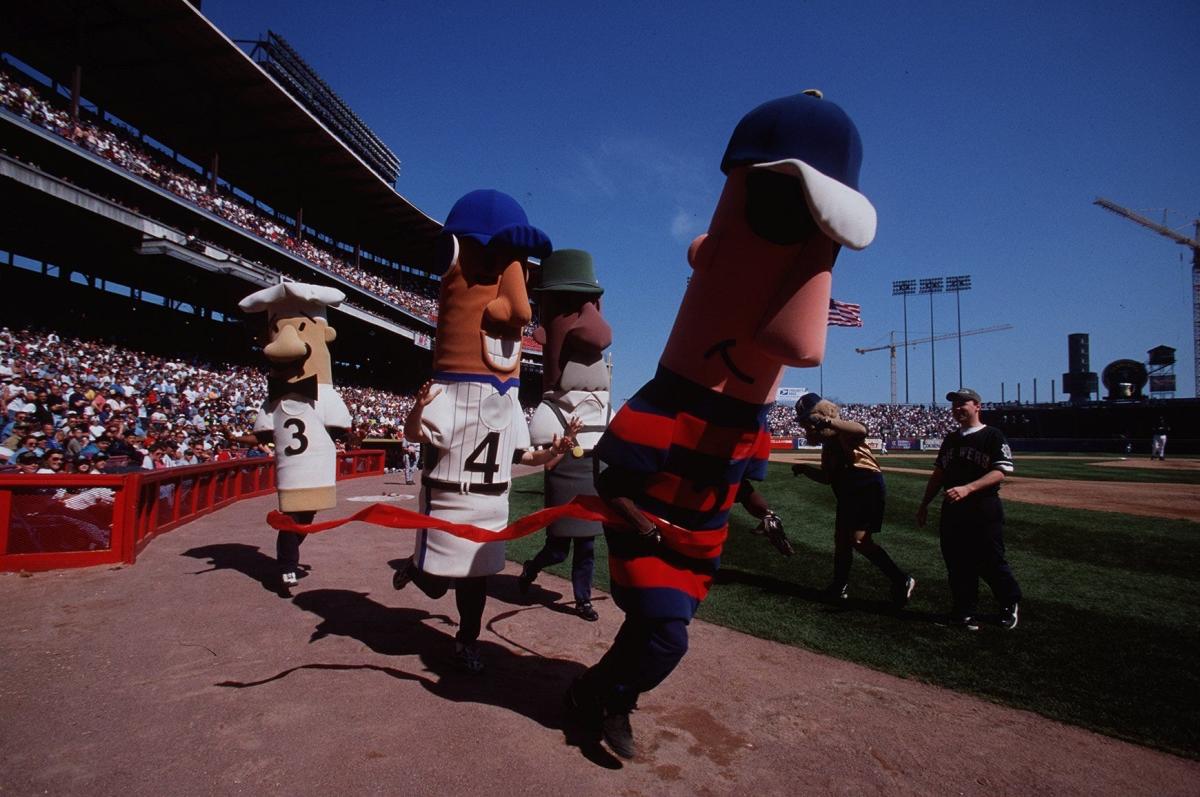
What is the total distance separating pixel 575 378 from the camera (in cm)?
489

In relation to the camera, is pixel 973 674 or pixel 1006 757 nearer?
pixel 1006 757

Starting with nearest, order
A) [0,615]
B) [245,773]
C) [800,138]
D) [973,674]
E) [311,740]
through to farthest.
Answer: [800,138]
[245,773]
[311,740]
[973,674]
[0,615]

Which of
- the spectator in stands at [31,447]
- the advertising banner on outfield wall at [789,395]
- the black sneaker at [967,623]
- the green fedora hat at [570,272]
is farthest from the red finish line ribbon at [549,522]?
the advertising banner on outfield wall at [789,395]

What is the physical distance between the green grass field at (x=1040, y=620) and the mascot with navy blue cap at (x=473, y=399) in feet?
7.48

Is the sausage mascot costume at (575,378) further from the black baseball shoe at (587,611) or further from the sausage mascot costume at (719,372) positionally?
the sausage mascot costume at (719,372)

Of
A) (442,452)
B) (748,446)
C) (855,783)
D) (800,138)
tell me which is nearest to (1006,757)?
(855,783)

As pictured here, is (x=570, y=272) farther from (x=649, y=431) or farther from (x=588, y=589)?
(x=649, y=431)

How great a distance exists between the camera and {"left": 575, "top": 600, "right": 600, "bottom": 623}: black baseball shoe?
4.73 metres

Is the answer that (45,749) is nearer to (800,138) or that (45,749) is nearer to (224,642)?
(224,642)

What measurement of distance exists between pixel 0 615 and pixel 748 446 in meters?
5.28

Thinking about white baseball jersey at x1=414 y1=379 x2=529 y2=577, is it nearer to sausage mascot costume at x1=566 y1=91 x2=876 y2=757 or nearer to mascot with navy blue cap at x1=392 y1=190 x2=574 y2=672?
mascot with navy blue cap at x1=392 y1=190 x2=574 y2=672

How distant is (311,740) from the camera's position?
2680 mm

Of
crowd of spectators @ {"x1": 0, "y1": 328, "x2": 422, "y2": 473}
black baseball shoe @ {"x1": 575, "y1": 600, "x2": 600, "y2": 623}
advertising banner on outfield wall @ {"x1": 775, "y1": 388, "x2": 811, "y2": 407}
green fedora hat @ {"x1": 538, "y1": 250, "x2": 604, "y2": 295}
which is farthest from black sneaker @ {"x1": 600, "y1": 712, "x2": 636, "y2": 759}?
advertising banner on outfield wall @ {"x1": 775, "y1": 388, "x2": 811, "y2": 407}

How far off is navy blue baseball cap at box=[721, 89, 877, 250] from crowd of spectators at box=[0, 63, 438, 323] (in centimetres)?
1843
